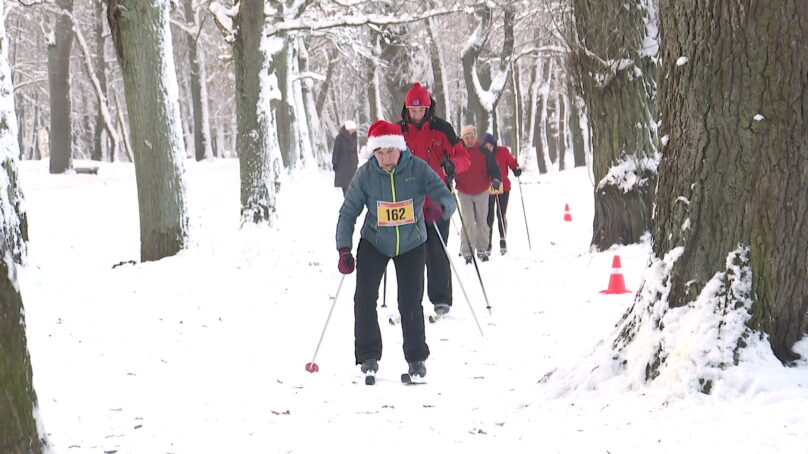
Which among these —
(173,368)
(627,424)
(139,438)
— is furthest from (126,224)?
(627,424)

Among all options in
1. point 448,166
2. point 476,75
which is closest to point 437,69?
point 476,75

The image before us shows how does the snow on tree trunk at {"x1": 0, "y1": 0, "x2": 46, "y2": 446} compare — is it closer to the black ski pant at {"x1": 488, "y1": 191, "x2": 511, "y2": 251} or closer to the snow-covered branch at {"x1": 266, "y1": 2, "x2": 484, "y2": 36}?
the black ski pant at {"x1": 488, "y1": 191, "x2": 511, "y2": 251}

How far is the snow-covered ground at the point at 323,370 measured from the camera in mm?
3979

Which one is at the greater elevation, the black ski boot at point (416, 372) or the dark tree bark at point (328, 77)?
the dark tree bark at point (328, 77)

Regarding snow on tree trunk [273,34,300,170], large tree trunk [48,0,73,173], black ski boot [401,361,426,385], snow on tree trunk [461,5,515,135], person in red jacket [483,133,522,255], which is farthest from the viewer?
snow on tree trunk [461,5,515,135]

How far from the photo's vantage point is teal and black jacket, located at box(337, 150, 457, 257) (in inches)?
226

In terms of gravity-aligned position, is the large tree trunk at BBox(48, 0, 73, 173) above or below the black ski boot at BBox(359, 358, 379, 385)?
above

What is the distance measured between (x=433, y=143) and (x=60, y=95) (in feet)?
54.2

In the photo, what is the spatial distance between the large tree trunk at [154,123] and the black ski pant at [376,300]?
5.34 m

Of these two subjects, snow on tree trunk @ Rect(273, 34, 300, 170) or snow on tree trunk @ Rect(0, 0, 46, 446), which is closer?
snow on tree trunk @ Rect(0, 0, 46, 446)

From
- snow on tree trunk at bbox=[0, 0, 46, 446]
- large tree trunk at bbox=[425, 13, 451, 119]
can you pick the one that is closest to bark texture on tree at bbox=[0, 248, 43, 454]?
snow on tree trunk at bbox=[0, 0, 46, 446]

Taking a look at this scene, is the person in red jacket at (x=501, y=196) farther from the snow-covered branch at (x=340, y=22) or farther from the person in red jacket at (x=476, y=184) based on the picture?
the snow-covered branch at (x=340, y=22)

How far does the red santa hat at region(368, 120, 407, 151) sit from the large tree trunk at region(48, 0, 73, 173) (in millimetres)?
18315

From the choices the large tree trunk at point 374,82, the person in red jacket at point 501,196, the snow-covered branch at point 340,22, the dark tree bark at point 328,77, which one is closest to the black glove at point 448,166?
the person in red jacket at point 501,196
